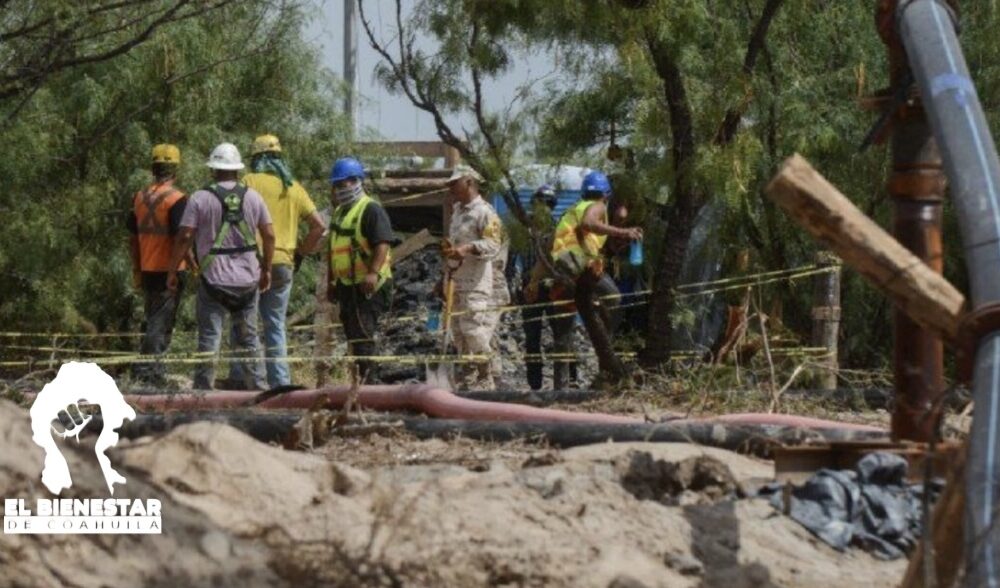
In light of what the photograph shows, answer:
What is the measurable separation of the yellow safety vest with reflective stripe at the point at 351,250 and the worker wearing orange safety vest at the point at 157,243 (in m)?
1.09

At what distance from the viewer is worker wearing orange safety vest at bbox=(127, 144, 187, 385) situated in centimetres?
1363

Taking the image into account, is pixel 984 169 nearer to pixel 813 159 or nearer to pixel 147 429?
pixel 147 429

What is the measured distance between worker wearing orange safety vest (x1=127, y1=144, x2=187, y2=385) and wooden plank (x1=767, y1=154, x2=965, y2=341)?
8.45 metres

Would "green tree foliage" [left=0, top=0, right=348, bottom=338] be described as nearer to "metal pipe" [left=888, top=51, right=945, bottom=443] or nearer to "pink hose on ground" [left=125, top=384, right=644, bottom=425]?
"pink hose on ground" [left=125, top=384, right=644, bottom=425]

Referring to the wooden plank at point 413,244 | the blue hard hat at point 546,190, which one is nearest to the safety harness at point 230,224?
the blue hard hat at point 546,190

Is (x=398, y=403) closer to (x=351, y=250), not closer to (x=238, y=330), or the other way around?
(x=238, y=330)

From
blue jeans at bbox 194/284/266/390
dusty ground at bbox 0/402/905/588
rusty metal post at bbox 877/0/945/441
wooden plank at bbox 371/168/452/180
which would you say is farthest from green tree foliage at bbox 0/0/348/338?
dusty ground at bbox 0/402/905/588

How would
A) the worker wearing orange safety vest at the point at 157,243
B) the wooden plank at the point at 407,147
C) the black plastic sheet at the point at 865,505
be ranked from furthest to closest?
the wooden plank at the point at 407,147 → the worker wearing orange safety vest at the point at 157,243 → the black plastic sheet at the point at 865,505

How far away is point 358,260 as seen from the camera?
1326cm

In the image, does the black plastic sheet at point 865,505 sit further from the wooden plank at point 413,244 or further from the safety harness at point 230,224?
the wooden plank at point 413,244

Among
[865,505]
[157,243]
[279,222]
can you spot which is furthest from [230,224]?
[865,505]

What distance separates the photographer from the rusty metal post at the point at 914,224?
7.14 metres

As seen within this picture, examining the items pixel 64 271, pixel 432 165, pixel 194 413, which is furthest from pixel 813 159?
pixel 432 165

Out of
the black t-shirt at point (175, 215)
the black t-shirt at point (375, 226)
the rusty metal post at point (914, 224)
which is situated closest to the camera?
the rusty metal post at point (914, 224)
